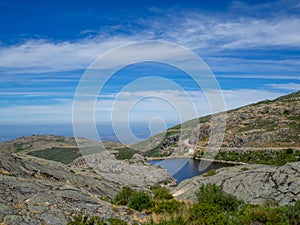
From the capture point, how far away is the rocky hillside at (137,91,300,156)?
96938 mm

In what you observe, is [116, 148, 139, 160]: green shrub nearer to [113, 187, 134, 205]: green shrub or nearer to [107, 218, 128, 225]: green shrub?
[113, 187, 134, 205]: green shrub

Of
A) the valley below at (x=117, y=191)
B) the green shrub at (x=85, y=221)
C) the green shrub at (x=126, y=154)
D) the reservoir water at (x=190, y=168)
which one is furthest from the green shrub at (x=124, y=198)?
the green shrub at (x=126, y=154)

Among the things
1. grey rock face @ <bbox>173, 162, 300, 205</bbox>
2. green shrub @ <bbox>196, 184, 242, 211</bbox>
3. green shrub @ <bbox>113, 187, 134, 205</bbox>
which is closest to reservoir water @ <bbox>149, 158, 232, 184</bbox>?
grey rock face @ <bbox>173, 162, 300, 205</bbox>

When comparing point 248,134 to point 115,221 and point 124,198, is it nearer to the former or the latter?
point 124,198

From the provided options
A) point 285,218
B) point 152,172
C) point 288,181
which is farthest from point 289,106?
point 285,218

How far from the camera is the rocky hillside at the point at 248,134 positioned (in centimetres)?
9694

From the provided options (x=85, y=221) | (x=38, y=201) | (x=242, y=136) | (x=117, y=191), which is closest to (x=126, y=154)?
(x=242, y=136)

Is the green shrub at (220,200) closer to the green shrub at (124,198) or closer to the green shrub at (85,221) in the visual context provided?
the green shrub at (124,198)

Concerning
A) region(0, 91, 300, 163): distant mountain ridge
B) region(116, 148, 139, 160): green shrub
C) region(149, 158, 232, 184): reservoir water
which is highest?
region(0, 91, 300, 163): distant mountain ridge

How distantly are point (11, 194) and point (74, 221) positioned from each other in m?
3.06

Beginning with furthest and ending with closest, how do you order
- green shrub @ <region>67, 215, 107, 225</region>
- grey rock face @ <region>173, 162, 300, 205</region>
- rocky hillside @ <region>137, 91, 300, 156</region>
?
rocky hillside @ <region>137, 91, 300, 156</region>, grey rock face @ <region>173, 162, 300, 205</region>, green shrub @ <region>67, 215, 107, 225</region>

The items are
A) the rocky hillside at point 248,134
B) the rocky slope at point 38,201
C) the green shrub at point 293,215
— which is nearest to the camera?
the rocky slope at point 38,201

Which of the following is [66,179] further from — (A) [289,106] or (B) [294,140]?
(A) [289,106]

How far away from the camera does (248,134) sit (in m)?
108
